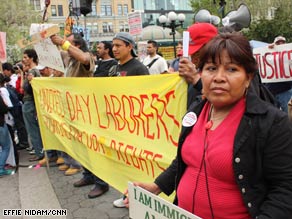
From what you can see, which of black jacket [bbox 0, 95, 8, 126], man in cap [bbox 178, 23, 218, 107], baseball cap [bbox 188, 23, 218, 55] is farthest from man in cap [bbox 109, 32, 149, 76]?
black jacket [bbox 0, 95, 8, 126]

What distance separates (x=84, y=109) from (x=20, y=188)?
5.91 feet

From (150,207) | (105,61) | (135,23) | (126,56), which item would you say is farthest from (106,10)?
(150,207)

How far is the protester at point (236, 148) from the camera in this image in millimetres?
1364

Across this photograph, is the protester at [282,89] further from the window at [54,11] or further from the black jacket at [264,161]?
the window at [54,11]

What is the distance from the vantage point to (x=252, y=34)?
22656 millimetres

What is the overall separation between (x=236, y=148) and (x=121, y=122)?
2.01 meters

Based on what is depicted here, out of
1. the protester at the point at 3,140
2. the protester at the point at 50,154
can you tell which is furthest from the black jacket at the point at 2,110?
the protester at the point at 50,154

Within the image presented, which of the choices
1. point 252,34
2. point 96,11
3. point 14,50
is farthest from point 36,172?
point 96,11

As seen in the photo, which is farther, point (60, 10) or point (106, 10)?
point (106, 10)

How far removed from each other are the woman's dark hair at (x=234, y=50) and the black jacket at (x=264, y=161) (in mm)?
174

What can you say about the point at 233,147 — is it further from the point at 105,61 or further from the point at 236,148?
the point at 105,61

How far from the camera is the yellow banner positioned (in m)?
2.77

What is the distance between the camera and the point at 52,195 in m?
4.46

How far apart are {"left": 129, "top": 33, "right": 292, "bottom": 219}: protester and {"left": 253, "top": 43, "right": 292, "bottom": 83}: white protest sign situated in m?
3.05
